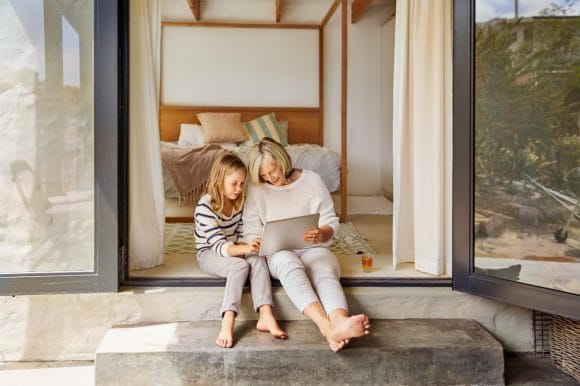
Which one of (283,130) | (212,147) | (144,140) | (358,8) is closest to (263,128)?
(283,130)

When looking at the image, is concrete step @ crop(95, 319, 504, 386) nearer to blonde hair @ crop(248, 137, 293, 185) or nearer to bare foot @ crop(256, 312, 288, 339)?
bare foot @ crop(256, 312, 288, 339)

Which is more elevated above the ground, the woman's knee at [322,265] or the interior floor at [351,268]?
the woman's knee at [322,265]

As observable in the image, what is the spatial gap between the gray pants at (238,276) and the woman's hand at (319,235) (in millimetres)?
254

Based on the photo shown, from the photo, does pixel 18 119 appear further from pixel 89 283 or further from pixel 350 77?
pixel 350 77

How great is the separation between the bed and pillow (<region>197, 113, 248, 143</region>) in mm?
63

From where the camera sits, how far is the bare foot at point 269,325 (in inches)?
110

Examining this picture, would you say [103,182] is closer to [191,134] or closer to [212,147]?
[212,147]

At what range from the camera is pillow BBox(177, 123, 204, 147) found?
7070 millimetres

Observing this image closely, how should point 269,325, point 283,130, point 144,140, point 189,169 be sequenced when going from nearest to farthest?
point 269,325 → point 144,140 → point 189,169 → point 283,130

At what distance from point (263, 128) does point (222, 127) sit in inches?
19.4

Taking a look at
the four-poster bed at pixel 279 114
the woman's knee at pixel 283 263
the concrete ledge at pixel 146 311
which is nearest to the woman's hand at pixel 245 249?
the woman's knee at pixel 283 263

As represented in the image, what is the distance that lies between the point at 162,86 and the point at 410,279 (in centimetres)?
499

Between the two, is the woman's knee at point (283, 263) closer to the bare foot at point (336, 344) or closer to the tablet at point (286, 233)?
the tablet at point (286, 233)

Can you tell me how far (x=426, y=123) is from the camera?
339 centimetres
